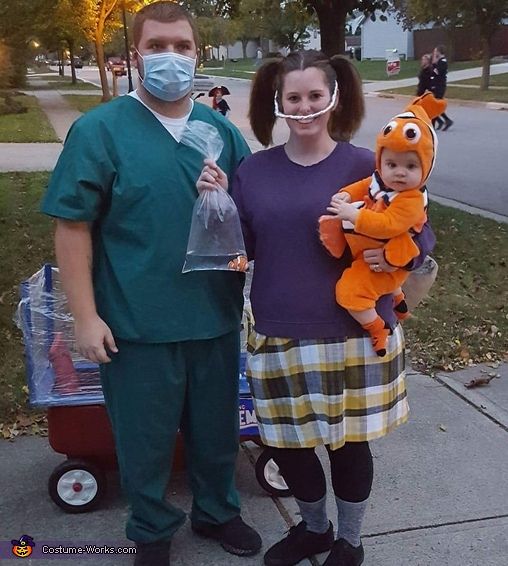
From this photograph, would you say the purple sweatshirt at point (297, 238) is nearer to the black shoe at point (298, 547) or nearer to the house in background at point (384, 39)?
the black shoe at point (298, 547)

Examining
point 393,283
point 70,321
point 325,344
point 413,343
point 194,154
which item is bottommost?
point 413,343

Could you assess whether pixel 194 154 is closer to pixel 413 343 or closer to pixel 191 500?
pixel 191 500

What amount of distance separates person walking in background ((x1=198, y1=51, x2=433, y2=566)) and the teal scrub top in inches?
5.5

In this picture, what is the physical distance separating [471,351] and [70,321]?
8.70ft

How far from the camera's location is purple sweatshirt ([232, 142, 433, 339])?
2400 mm

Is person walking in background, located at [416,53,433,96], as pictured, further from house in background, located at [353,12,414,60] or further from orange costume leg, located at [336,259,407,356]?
house in background, located at [353,12,414,60]

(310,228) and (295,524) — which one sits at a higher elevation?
(310,228)

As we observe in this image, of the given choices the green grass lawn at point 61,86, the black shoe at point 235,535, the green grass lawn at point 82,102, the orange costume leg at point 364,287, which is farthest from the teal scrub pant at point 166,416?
the green grass lawn at point 61,86

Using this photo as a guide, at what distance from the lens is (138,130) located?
8.19 feet

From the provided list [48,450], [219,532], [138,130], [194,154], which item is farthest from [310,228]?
[48,450]

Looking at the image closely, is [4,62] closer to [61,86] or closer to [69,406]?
[61,86]

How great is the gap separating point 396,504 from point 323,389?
3.38 feet

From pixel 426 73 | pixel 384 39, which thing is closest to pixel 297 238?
pixel 426 73

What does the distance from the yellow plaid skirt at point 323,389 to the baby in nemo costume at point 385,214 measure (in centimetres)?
12
